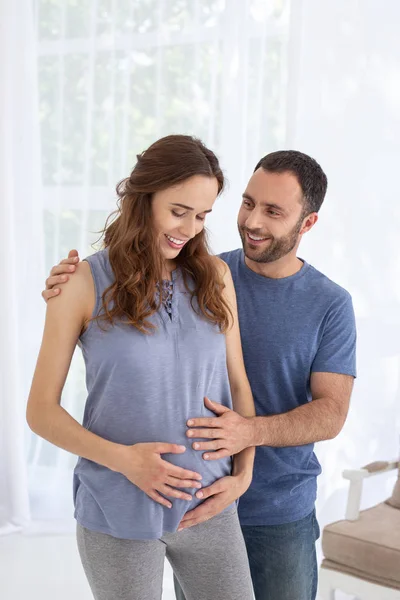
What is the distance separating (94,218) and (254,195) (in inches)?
83.3

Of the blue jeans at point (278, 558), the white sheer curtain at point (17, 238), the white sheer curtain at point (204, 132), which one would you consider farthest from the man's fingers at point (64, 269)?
the white sheer curtain at point (17, 238)

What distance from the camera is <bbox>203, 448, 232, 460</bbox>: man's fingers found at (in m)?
1.62

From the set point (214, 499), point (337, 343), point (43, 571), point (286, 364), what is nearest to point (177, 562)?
point (214, 499)

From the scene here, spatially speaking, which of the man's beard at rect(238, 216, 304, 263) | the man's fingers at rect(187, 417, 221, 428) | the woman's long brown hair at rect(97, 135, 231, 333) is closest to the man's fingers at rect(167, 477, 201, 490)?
the man's fingers at rect(187, 417, 221, 428)

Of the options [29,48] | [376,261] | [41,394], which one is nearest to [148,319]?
[41,394]

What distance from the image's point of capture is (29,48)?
4.01 m

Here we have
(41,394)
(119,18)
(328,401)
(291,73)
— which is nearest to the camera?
(41,394)

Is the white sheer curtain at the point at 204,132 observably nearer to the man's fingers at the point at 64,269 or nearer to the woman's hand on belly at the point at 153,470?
the man's fingers at the point at 64,269

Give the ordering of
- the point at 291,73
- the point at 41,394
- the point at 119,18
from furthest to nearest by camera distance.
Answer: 1. the point at 119,18
2. the point at 291,73
3. the point at 41,394

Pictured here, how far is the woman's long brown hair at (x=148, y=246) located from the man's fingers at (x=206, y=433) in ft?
0.70

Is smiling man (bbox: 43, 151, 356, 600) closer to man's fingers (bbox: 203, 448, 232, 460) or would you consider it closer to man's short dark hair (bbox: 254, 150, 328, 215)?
man's short dark hair (bbox: 254, 150, 328, 215)

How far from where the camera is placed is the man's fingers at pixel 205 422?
1600 mm

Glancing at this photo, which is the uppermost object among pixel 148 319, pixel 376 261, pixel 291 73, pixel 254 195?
pixel 291 73

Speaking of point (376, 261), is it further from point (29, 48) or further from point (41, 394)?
point (41, 394)
